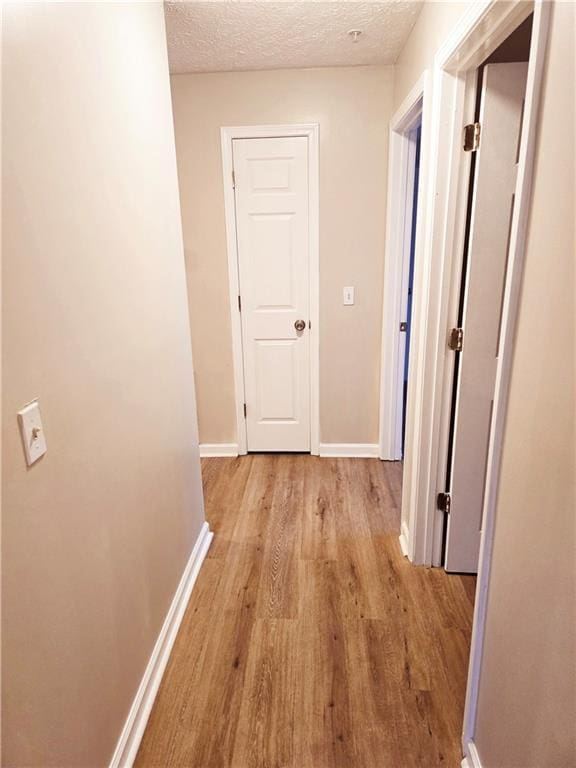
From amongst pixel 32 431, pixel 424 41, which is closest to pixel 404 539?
pixel 32 431

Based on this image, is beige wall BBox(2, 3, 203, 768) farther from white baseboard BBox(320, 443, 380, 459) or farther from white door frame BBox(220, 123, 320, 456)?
white baseboard BBox(320, 443, 380, 459)

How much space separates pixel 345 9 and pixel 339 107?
73cm

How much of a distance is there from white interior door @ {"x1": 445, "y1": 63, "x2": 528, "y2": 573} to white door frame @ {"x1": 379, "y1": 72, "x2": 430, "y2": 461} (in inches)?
29.1

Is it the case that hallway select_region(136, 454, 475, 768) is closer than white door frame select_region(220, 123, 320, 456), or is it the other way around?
hallway select_region(136, 454, 475, 768)

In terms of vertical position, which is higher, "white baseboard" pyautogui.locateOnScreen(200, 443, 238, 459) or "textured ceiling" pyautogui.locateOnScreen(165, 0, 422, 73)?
"textured ceiling" pyautogui.locateOnScreen(165, 0, 422, 73)

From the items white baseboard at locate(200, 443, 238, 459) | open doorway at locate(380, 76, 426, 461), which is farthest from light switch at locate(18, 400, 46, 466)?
white baseboard at locate(200, 443, 238, 459)

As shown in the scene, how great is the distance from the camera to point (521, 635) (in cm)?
103

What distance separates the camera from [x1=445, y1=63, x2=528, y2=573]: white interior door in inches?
64.1

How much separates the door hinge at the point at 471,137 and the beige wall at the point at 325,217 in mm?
1189

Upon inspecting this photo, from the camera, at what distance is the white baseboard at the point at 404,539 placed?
228cm

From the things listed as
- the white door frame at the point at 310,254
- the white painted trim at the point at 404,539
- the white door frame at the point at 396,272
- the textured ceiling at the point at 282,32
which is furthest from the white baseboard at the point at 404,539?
the textured ceiling at the point at 282,32

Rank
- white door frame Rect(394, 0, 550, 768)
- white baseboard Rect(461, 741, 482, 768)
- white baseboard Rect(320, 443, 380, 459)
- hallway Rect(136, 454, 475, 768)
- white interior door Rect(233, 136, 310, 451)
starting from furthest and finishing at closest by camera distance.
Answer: white baseboard Rect(320, 443, 380, 459)
white interior door Rect(233, 136, 310, 451)
hallway Rect(136, 454, 475, 768)
white baseboard Rect(461, 741, 482, 768)
white door frame Rect(394, 0, 550, 768)

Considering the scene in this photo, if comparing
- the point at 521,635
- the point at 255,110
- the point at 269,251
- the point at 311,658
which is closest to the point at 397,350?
the point at 269,251

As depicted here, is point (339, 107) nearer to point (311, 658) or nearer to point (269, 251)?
point (269, 251)
